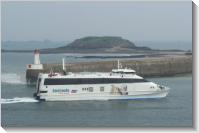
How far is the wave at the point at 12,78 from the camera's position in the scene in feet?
29.6

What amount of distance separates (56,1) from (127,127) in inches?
76.9

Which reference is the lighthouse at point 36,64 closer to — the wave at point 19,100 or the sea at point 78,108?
the sea at point 78,108

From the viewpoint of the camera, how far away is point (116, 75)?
36.2 feet

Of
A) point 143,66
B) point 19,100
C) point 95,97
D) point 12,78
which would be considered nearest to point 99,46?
point 143,66

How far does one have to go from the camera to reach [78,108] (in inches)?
396

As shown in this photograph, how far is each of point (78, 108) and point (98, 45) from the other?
137cm

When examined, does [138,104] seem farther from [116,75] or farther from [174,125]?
[174,125]

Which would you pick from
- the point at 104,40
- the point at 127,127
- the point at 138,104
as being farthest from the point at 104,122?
the point at 138,104

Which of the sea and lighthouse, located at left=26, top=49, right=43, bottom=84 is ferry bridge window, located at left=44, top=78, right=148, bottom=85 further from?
lighthouse, located at left=26, top=49, right=43, bottom=84

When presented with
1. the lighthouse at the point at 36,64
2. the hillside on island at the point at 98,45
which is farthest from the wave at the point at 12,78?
the hillside on island at the point at 98,45

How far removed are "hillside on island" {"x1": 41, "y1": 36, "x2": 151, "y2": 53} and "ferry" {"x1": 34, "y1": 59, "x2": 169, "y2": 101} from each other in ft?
5.24

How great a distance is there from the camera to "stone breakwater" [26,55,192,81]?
30.3ft

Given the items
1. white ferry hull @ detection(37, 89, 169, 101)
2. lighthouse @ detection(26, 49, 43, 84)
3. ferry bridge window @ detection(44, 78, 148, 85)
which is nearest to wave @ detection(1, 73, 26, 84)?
lighthouse @ detection(26, 49, 43, 84)

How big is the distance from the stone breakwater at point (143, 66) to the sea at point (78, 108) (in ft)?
0.41
